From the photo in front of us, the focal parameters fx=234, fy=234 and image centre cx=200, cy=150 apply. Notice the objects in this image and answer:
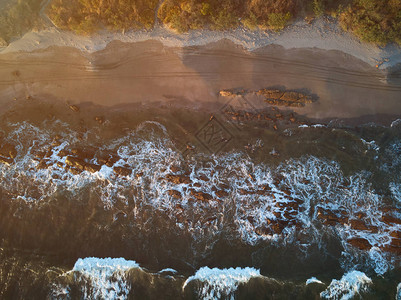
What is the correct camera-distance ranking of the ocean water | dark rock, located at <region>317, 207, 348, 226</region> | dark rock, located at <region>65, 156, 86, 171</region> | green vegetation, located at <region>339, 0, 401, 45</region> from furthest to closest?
dark rock, located at <region>65, 156, 86, 171</region>, dark rock, located at <region>317, 207, 348, 226</region>, the ocean water, green vegetation, located at <region>339, 0, 401, 45</region>

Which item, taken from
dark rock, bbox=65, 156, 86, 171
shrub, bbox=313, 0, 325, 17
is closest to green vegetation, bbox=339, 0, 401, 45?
shrub, bbox=313, 0, 325, 17

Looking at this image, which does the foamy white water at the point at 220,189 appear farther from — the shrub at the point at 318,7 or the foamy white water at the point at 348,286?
the shrub at the point at 318,7

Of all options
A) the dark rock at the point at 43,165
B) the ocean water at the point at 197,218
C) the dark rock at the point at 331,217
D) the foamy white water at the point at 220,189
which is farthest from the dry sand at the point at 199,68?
the dark rock at the point at 331,217

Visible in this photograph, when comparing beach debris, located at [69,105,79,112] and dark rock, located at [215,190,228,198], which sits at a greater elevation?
beach debris, located at [69,105,79,112]

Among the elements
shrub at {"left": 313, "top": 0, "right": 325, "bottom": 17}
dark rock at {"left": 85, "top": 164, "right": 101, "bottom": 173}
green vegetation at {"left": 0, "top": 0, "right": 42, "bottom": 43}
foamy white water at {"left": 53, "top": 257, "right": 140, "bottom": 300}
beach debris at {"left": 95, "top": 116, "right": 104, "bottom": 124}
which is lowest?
foamy white water at {"left": 53, "top": 257, "right": 140, "bottom": 300}

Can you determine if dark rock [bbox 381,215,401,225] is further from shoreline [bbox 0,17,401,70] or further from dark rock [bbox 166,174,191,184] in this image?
dark rock [bbox 166,174,191,184]

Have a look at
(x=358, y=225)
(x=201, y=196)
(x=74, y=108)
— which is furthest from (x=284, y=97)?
(x=74, y=108)

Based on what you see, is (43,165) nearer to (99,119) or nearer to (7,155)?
(7,155)
